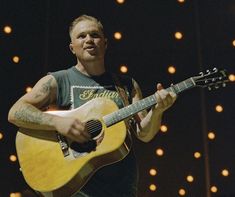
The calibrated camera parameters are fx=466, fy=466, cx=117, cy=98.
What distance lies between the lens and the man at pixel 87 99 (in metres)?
2.21

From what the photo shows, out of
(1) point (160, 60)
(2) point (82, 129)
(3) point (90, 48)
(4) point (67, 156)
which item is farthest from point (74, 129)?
(1) point (160, 60)

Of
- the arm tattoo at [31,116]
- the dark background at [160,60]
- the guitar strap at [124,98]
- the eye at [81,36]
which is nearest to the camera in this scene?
the arm tattoo at [31,116]

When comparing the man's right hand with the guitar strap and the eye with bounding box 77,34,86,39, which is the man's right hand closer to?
the guitar strap

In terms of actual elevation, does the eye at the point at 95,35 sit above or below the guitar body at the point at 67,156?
above

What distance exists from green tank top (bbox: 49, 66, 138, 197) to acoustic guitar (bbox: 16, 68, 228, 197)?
56 mm

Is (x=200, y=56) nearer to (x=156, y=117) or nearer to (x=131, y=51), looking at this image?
(x=131, y=51)

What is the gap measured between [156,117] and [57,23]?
132 cm

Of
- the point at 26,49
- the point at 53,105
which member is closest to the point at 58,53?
Result: the point at 26,49

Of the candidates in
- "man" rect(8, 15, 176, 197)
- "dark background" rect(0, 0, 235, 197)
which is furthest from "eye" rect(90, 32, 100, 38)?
"dark background" rect(0, 0, 235, 197)

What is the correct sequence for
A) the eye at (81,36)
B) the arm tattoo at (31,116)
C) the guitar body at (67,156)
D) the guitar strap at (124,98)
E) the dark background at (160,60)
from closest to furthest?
the guitar body at (67,156) → the arm tattoo at (31,116) → the guitar strap at (124,98) → the eye at (81,36) → the dark background at (160,60)

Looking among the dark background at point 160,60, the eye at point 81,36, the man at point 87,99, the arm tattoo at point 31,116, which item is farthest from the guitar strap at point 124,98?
the dark background at point 160,60

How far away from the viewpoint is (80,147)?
222 cm

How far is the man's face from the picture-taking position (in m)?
2.48

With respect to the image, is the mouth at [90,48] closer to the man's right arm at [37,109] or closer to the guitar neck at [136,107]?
the man's right arm at [37,109]
